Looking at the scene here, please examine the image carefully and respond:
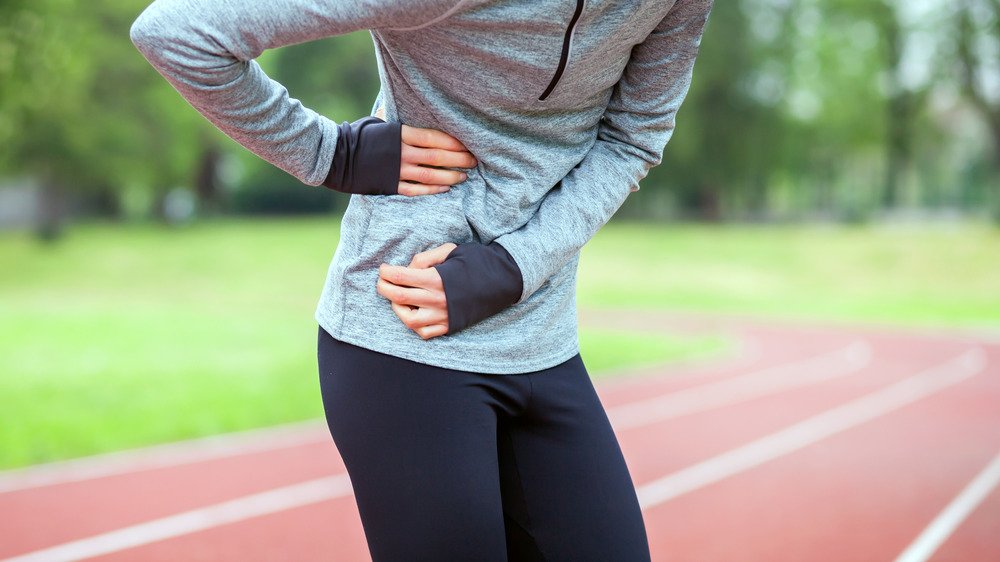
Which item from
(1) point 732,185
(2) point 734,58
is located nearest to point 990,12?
(2) point 734,58

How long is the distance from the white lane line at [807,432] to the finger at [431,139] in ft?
13.2

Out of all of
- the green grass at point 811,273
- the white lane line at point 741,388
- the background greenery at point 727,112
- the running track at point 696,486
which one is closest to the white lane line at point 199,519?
the running track at point 696,486

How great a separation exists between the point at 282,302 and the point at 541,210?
17.7 m

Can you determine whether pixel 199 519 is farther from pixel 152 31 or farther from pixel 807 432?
pixel 807 432

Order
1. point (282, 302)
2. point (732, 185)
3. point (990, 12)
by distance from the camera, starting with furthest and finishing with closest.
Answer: point (732, 185) < point (990, 12) < point (282, 302)

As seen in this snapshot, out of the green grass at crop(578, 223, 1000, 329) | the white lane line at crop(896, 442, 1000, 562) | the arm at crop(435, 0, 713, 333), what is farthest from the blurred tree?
the arm at crop(435, 0, 713, 333)

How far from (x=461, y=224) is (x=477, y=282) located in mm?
89

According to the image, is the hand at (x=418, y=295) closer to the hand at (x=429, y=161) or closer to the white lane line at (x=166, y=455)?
the hand at (x=429, y=161)

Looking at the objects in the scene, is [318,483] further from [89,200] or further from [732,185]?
[89,200]

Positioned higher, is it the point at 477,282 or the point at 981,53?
the point at 981,53

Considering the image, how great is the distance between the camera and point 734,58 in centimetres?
3070

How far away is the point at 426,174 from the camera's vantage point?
1.23 metres

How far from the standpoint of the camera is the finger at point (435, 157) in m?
1.23

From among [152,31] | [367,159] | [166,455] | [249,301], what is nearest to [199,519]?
[166,455]
